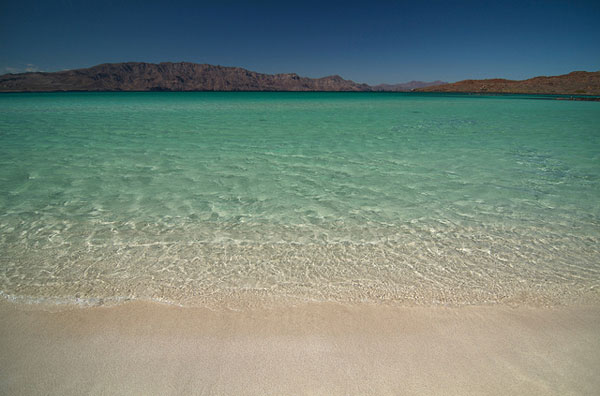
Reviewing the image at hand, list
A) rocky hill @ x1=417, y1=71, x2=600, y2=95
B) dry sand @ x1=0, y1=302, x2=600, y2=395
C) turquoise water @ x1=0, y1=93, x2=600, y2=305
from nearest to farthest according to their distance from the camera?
dry sand @ x1=0, y1=302, x2=600, y2=395
turquoise water @ x1=0, y1=93, x2=600, y2=305
rocky hill @ x1=417, y1=71, x2=600, y2=95

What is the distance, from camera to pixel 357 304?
2602 millimetres

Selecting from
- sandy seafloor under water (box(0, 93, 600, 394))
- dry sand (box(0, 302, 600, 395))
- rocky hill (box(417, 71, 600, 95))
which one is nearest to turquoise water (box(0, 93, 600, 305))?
sandy seafloor under water (box(0, 93, 600, 394))

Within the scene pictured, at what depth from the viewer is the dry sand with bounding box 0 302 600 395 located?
6.10 ft

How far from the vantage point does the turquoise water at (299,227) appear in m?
2.84

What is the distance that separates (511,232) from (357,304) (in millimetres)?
Result: 2604

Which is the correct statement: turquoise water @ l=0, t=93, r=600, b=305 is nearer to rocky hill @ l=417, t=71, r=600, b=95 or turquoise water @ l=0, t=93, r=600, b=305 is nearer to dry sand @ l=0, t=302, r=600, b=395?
dry sand @ l=0, t=302, r=600, b=395

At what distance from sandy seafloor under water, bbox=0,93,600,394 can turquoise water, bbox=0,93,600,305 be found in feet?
0.09

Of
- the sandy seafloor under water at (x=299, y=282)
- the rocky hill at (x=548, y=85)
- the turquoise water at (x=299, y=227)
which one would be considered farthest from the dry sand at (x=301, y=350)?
the rocky hill at (x=548, y=85)

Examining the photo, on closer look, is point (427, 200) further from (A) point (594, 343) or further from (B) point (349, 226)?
(A) point (594, 343)

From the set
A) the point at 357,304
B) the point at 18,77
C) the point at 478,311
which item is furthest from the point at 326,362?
the point at 18,77

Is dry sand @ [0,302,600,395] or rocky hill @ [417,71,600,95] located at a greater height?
rocky hill @ [417,71,600,95]

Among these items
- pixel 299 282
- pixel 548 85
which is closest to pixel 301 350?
pixel 299 282

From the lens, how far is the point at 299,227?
160 inches

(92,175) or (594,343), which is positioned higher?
(92,175)
